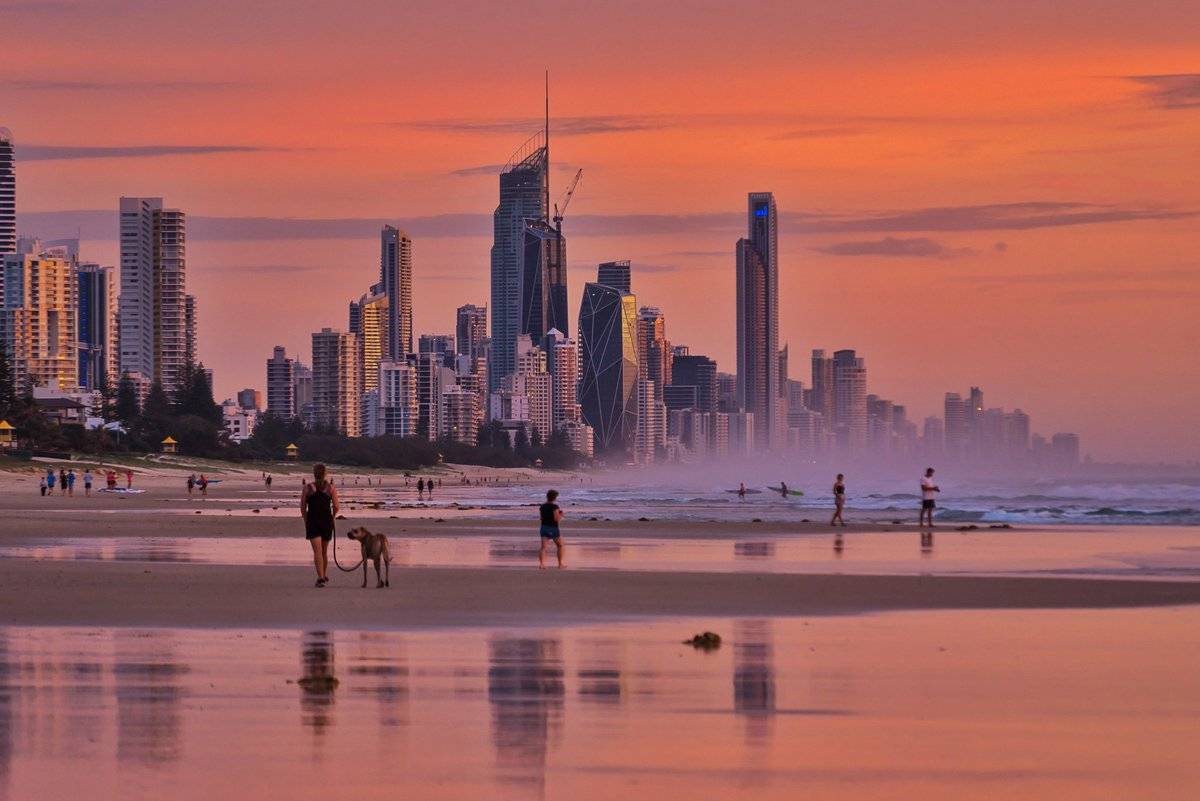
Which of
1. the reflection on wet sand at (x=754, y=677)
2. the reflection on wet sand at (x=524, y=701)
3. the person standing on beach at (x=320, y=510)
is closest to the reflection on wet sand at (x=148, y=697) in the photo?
the reflection on wet sand at (x=524, y=701)

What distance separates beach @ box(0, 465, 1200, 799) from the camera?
395 inches

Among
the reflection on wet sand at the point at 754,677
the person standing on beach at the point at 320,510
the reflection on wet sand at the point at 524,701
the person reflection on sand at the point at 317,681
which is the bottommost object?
the reflection on wet sand at the point at 754,677

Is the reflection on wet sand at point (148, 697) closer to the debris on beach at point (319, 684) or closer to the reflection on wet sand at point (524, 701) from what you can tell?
the debris on beach at point (319, 684)

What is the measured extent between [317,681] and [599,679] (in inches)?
89.0

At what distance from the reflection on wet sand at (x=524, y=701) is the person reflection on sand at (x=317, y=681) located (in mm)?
1161

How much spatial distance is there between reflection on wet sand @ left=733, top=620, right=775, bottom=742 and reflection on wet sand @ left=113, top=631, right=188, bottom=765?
368 centimetres

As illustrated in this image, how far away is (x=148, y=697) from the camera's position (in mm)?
12930

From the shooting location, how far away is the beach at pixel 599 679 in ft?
32.9

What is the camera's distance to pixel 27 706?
1238 cm

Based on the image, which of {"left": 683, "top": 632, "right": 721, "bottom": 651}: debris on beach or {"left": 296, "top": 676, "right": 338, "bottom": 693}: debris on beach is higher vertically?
{"left": 296, "top": 676, "right": 338, "bottom": 693}: debris on beach

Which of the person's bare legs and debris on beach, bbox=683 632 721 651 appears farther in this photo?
the person's bare legs

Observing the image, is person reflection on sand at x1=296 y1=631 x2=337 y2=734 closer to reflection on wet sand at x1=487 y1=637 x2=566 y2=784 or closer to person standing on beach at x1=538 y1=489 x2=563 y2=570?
reflection on wet sand at x1=487 y1=637 x2=566 y2=784

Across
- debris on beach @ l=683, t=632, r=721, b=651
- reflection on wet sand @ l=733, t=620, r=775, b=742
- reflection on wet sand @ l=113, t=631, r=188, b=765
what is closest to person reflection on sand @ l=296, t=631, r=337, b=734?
reflection on wet sand @ l=113, t=631, r=188, b=765

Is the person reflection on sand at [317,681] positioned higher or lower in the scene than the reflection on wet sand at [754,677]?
higher
